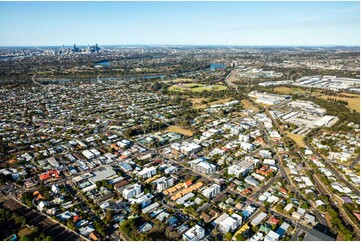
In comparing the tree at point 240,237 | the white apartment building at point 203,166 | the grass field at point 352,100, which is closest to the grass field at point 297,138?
the white apartment building at point 203,166

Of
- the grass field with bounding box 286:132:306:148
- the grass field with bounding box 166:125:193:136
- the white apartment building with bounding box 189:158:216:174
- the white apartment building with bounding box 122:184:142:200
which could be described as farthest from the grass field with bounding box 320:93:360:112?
the white apartment building with bounding box 122:184:142:200

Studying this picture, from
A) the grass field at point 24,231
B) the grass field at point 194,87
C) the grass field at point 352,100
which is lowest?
the grass field at point 24,231

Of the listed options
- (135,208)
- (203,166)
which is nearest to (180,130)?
(203,166)

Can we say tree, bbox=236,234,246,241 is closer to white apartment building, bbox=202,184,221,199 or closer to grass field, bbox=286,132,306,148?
white apartment building, bbox=202,184,221,199

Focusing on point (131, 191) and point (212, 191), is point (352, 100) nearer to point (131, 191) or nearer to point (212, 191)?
point (212, 191)

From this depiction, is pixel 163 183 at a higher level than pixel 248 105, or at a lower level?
lower

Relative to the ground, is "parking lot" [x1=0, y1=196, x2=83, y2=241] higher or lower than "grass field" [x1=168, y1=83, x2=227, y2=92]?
lower

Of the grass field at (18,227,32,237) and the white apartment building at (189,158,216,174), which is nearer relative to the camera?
the grass field at (18,227,32,237)

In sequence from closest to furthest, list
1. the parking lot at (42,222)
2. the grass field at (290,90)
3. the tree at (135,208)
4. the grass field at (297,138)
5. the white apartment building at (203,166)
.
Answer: the parking lot at (42,222), the tree at (135,208), the white apartment building at (203,166), the grass field at (297,138), the grass field at (290,90)

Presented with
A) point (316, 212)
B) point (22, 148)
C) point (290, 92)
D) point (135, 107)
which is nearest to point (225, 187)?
point (316, 212)

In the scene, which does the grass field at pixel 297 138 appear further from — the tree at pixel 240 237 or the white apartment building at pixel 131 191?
the white apartment building at pixel 131 191

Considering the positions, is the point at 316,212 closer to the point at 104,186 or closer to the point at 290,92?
the point at 104,186

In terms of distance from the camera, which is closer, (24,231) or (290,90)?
(24,231)
